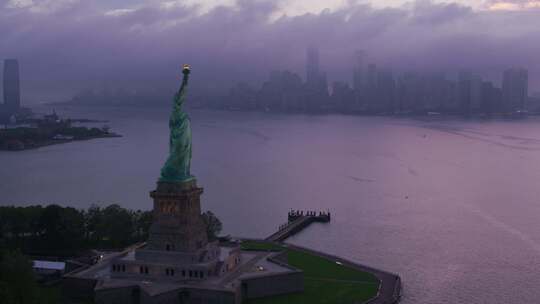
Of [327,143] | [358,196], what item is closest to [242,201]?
[358,196]

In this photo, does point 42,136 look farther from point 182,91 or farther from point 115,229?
point 182,91

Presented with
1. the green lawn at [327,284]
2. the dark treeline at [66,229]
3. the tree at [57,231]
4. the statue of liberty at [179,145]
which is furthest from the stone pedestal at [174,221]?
the tree at [57,231]

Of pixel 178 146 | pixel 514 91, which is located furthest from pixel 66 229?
pixel 514 91

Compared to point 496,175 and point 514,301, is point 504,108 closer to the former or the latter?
point 496,175

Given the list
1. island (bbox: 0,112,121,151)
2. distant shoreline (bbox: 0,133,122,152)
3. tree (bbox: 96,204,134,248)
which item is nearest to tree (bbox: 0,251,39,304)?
tree (bbox: 96,204,134,248)

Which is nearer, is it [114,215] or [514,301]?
[514,301]

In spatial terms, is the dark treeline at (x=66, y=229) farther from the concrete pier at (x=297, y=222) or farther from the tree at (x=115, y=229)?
the concrete pier at (x=297, y=222)
